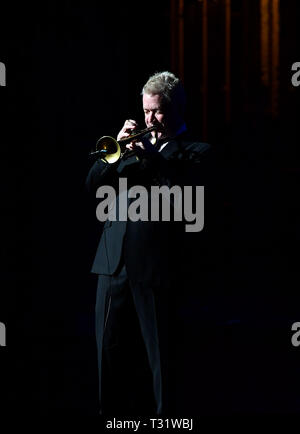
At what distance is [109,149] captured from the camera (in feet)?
12.9

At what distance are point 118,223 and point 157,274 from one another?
336 millimetres

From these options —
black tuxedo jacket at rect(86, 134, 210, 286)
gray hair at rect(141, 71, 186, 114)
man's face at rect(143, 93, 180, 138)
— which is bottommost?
black tuxedo jacket at rect(86, 134, 210, 286)

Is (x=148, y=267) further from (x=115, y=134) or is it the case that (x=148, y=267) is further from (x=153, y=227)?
(x=115, y=134)

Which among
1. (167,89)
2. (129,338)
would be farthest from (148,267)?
(167,89)

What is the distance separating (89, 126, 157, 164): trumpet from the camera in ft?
12.3

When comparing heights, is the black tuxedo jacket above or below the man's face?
below

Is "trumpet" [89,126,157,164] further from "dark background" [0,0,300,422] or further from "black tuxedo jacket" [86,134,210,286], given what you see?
"dark background" [0,0,300,422]

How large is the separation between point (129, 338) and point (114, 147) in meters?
0.99

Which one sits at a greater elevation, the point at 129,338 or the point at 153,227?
the point at 153,227

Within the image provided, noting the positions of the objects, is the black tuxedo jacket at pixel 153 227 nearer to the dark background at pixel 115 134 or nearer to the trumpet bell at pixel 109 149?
the trumpet bell at pixel 109 149

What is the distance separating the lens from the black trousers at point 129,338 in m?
3.66

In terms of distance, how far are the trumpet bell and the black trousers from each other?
566 mm

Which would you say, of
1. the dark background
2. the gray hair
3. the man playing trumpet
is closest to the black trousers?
the man playing trumpet
